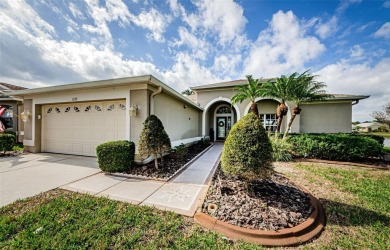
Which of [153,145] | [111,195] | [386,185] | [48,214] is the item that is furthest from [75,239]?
[386,185]

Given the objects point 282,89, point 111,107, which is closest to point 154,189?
point 111,107

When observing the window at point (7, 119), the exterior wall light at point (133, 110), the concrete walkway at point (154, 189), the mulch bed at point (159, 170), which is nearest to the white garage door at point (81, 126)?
the exterior wall light at point (133, 110)

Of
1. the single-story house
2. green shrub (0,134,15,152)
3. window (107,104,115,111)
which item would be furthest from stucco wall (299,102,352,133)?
green shrub (0,134,15,152)

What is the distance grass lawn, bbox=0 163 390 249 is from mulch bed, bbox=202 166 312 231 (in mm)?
411

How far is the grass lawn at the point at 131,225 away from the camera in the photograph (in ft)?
7.47

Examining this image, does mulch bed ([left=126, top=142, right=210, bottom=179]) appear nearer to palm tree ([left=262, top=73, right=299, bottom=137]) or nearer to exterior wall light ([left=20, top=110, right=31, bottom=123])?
palm tree ([left=262, top=73, right=299, bottom=137])

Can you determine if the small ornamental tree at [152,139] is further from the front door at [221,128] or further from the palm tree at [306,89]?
the front door at [221,128]

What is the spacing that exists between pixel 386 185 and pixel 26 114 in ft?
53.7

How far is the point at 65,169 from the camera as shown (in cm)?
570

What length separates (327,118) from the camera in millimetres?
12219

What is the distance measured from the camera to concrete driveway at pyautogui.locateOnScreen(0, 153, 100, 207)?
3928 mm

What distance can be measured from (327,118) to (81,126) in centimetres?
1749

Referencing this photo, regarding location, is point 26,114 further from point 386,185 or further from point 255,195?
point 386,185

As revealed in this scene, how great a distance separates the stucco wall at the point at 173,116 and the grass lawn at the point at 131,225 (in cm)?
428
